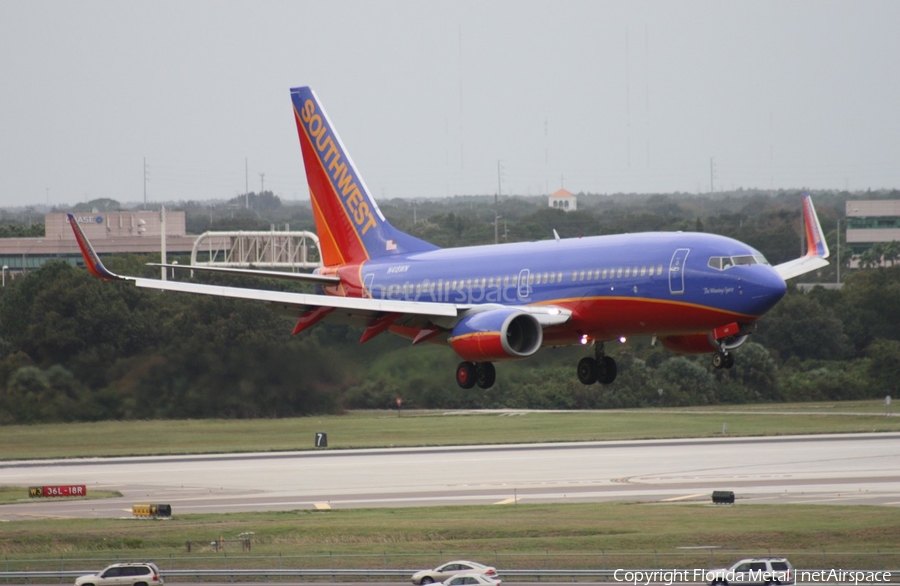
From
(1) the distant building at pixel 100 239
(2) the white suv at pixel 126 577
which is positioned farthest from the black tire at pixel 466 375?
(1) the distant building at pixel 100 239

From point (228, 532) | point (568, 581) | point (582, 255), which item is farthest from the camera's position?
point (228, 532)

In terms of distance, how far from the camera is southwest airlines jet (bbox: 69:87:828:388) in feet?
162

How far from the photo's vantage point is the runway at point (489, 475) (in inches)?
2638

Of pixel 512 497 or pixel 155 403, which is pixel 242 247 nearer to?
pixel 155 403

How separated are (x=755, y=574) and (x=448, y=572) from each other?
9.27m

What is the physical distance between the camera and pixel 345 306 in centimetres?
5475

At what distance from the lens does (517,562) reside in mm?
48594

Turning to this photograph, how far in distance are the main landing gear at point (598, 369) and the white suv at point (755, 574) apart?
1291 centimetres

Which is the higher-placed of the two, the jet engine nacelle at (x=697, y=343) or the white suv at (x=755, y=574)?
the jet engine nacelle at (x=697, y=343)

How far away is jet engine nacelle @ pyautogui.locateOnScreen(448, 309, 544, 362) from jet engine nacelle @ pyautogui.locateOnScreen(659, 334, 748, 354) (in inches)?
215

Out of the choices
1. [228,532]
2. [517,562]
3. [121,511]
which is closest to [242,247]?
[121,511]

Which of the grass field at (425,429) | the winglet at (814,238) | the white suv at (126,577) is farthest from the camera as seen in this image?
the grass field at (425,429)

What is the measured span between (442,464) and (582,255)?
1212 inches

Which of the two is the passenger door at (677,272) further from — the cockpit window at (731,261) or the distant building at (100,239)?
the distant building at (100,239)
